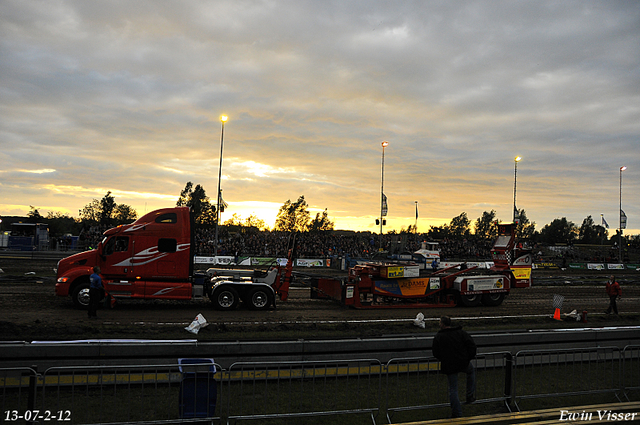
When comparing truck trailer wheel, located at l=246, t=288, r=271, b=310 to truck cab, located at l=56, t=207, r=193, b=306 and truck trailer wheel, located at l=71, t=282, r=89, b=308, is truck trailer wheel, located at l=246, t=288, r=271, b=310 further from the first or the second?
truck trailer wheel, located at l=71, t=282, r=89, b=308

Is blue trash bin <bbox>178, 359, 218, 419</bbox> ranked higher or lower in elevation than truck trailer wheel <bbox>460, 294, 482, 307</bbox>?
higher

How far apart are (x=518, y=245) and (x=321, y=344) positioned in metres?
14.9

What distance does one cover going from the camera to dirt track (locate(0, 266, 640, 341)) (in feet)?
37.0

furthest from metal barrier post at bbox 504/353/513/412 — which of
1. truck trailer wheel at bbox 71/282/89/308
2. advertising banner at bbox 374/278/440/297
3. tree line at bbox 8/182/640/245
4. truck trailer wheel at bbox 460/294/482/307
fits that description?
tree line at bbox 8/182/640/245

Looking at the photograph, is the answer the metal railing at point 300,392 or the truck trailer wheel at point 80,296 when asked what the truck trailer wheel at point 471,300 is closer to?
the metal railing at point 300,392

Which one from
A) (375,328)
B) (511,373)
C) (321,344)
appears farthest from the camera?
(375,328)

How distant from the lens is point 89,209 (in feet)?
346

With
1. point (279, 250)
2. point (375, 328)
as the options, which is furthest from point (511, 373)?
point (279, 250)

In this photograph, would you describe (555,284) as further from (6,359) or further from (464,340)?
(6,359)

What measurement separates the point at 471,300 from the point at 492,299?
104cm

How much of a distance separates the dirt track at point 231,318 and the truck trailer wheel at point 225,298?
0.94 ft

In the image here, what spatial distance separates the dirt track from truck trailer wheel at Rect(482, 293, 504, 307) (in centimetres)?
32
